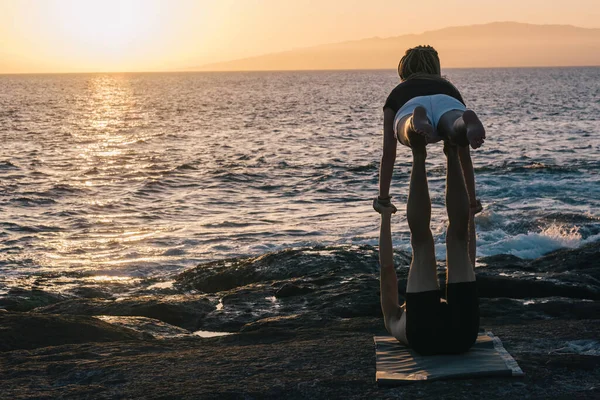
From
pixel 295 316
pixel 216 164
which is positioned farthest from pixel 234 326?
pixel 216 164

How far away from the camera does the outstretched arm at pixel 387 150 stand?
17.9 ft

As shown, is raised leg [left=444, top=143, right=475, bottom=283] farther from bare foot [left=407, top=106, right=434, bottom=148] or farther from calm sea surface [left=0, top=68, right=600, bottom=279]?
calm sea surface [left=0, top=68, right=600, bottom=279]

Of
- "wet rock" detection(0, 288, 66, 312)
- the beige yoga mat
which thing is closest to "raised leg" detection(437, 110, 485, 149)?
the beige yoga mat

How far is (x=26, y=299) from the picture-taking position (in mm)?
11211

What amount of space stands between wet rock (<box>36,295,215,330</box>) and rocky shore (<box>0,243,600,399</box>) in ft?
0.06

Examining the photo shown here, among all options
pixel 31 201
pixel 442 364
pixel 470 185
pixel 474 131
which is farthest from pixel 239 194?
pixel 474 131

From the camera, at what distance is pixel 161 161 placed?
3588 cm

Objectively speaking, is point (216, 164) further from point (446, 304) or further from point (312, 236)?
point (446, 304)

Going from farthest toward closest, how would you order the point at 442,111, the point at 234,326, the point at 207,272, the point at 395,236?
the point at 395,236
the point at 207,272
the point at 234,326
the point at 442,111

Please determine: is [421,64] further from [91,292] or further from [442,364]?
→ [91,292]

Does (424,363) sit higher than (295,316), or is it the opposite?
(424,363)

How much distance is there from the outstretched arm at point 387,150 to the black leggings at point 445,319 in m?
0.82

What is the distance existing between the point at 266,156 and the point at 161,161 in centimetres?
522

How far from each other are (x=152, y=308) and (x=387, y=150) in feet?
16.1
